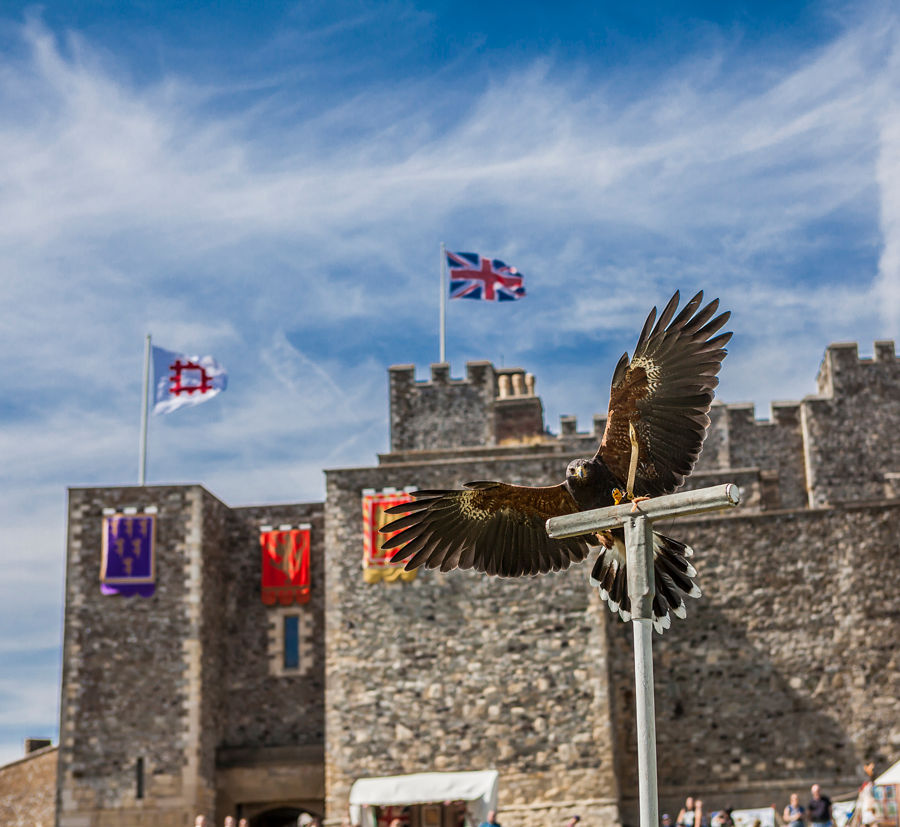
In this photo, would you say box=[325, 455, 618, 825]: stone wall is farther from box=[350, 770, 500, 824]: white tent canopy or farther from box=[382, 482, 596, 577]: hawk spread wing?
box=[382, 482, 596, 577]: hawk spread wing

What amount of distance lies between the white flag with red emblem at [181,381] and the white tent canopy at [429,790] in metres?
9.90

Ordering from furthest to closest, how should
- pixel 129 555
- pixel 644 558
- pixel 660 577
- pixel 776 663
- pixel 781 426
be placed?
pixel 781 426 → pixel 129 555 → pixel 776 663 → pixel 660 577 → pixel 644 558

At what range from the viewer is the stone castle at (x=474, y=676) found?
2817cm

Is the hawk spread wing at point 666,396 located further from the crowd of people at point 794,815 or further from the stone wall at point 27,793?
the stone wall at point 27,793

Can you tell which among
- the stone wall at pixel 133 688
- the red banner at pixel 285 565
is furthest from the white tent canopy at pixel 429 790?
the red banner at pixel 285 565

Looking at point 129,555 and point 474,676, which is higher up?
point 129,555

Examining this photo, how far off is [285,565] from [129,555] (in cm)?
A: 357

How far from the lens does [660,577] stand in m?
9.77

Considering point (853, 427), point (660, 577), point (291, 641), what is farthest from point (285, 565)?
point (660, 577)

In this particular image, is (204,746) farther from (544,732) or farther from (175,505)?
(544,732)

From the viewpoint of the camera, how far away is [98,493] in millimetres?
30828

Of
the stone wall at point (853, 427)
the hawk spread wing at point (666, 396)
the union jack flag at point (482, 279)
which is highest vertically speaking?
the union jack flag at point (482, 279)

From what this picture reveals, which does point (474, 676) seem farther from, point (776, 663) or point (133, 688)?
point (133, 688)

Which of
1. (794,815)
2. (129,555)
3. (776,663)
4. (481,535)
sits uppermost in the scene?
(129,555)
